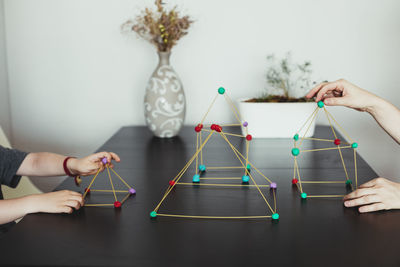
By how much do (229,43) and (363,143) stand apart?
79 centimetres

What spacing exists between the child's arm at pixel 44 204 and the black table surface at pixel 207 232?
0.06ft

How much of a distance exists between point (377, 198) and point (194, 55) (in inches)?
45.5

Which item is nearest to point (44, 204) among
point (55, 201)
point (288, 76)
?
point (55, 201)

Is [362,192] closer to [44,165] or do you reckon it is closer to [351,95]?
[351,95]

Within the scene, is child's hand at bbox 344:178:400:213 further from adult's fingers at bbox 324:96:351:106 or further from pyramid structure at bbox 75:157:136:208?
pyramid structure at bbox 75:157:136:208

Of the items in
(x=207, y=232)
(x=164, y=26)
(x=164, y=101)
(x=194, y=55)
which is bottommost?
(x=207, y=232)

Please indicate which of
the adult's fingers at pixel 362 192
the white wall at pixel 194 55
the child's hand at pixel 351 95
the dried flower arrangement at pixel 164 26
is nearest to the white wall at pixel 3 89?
the white wall at pixel 194 55

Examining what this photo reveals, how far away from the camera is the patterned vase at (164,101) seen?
1.58 m

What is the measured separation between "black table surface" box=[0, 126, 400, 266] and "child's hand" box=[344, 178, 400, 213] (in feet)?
0.06

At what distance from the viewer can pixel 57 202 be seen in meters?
0.89

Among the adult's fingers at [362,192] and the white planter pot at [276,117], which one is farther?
the white planter pot at [276,117]

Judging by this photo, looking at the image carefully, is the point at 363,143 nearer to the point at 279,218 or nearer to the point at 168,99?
the point at 168,99

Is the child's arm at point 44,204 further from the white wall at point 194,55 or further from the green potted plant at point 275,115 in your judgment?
the white wall at point 194,55

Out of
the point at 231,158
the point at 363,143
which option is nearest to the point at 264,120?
the point at 231,158
